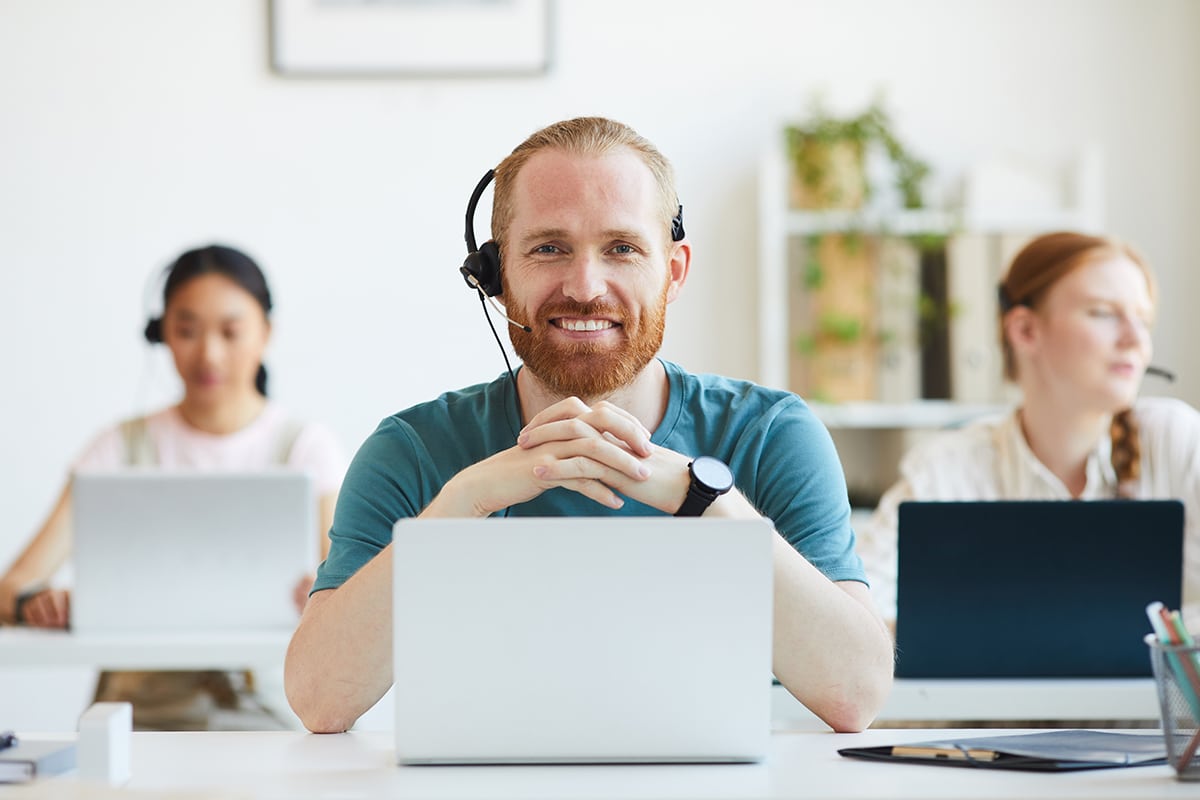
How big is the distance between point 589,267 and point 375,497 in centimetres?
35

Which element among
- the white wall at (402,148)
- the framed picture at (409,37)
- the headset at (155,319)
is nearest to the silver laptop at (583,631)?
the headset at (155,319)

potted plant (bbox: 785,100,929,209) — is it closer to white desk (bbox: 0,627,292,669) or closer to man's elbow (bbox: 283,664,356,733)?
white desk (bbox: 0,627,292,669)

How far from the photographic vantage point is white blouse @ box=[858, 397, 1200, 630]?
92.7 inches

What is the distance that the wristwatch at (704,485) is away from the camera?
129 centimetres

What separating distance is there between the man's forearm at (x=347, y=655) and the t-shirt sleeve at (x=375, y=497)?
115mm

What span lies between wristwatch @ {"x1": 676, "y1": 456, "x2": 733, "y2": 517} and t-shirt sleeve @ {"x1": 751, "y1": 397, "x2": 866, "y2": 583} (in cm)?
23

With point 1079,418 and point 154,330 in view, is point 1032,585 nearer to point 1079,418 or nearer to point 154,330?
point 1079,418

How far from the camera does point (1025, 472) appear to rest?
2.47 m

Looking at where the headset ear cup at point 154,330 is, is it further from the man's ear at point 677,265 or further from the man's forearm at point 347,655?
the man's forearm at point 347,655

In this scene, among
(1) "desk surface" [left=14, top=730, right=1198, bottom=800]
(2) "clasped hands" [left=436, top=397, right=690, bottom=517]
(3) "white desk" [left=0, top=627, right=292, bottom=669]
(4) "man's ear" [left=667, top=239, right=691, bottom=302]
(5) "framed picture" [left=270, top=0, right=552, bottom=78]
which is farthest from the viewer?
(5) "framed picture" [left=270, top=0, right=552, bottom=78]

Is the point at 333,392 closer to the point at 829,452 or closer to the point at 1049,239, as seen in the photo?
the point at 1049,239

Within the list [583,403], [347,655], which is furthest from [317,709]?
[583,403]

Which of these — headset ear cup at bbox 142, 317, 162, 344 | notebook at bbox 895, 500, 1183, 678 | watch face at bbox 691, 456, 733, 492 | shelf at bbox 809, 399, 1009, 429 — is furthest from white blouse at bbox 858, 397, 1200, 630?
headset ear cup at bbox 142, 317, 162, 344

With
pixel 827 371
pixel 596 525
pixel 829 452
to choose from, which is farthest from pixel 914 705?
pixel 827 371
